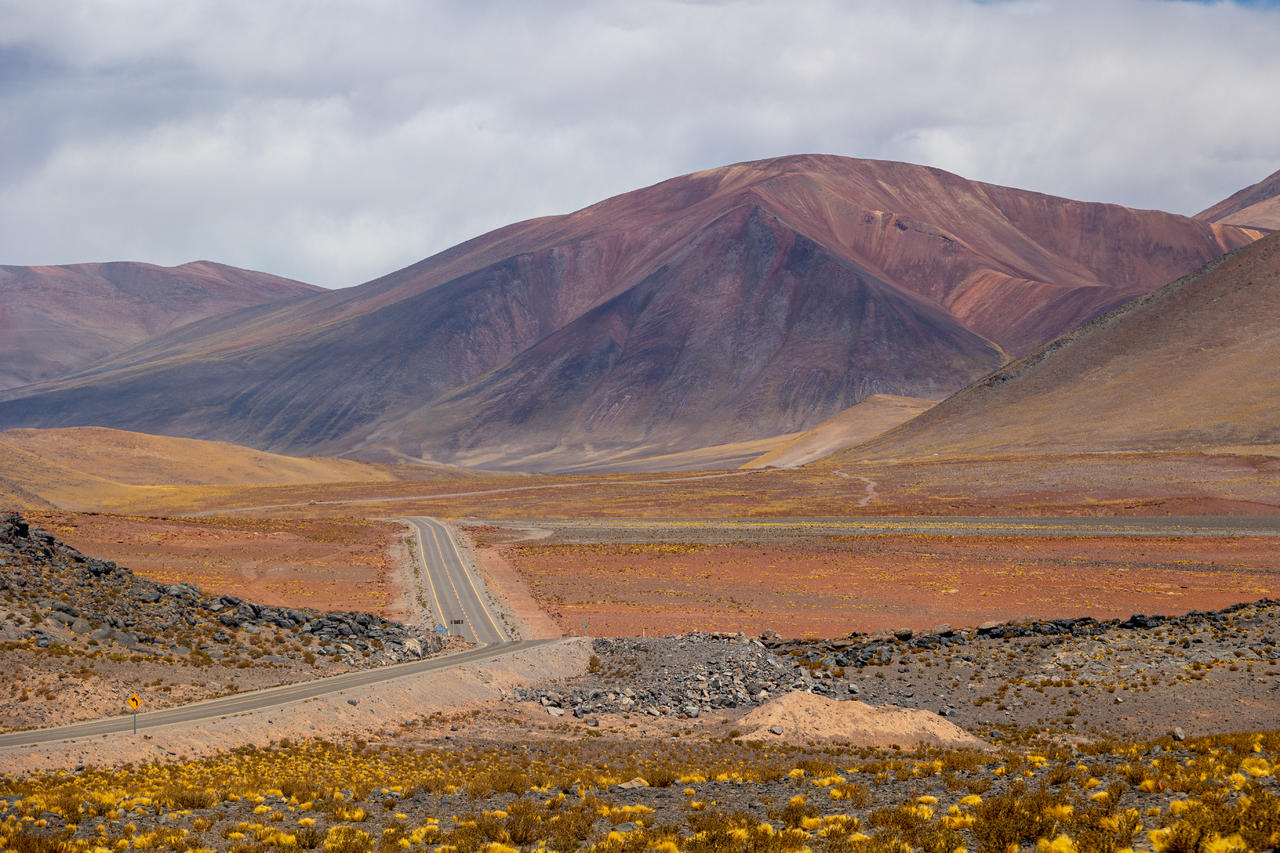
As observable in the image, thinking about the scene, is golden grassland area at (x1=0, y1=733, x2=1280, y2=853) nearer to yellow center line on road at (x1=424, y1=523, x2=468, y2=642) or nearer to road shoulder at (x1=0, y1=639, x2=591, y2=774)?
road shoulder at (x1=0, y1=639, x2=591, y2=774)

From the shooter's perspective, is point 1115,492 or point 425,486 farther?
point 425,486

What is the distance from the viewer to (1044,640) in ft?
113

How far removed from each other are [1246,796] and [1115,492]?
91.7 m

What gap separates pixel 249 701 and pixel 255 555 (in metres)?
43.2

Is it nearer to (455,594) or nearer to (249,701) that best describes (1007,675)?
(249,701)

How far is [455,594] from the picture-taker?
54.5 metres

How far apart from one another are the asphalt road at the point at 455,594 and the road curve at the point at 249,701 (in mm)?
5196

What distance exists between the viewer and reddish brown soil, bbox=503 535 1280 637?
1855 inches

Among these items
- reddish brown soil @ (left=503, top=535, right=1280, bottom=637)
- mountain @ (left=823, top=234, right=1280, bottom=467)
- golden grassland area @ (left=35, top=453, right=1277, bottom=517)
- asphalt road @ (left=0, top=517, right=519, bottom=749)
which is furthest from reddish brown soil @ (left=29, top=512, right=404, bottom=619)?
mountain @ (left=823, top=234, right=1280, bottom=467)

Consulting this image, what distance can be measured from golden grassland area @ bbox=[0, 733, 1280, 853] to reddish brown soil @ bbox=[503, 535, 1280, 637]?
91.3ft

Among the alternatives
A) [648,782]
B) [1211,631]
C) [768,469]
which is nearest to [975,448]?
[768,469]

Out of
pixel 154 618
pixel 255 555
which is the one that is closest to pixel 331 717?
pixel 154 618

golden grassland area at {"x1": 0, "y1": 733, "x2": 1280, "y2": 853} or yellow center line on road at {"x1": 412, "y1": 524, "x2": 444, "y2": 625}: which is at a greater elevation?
golden grassland area at {"x1": 0, "y1": 733, "x2": 1280, "y2": 853}

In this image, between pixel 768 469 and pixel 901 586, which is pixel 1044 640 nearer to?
pixel 901 586
